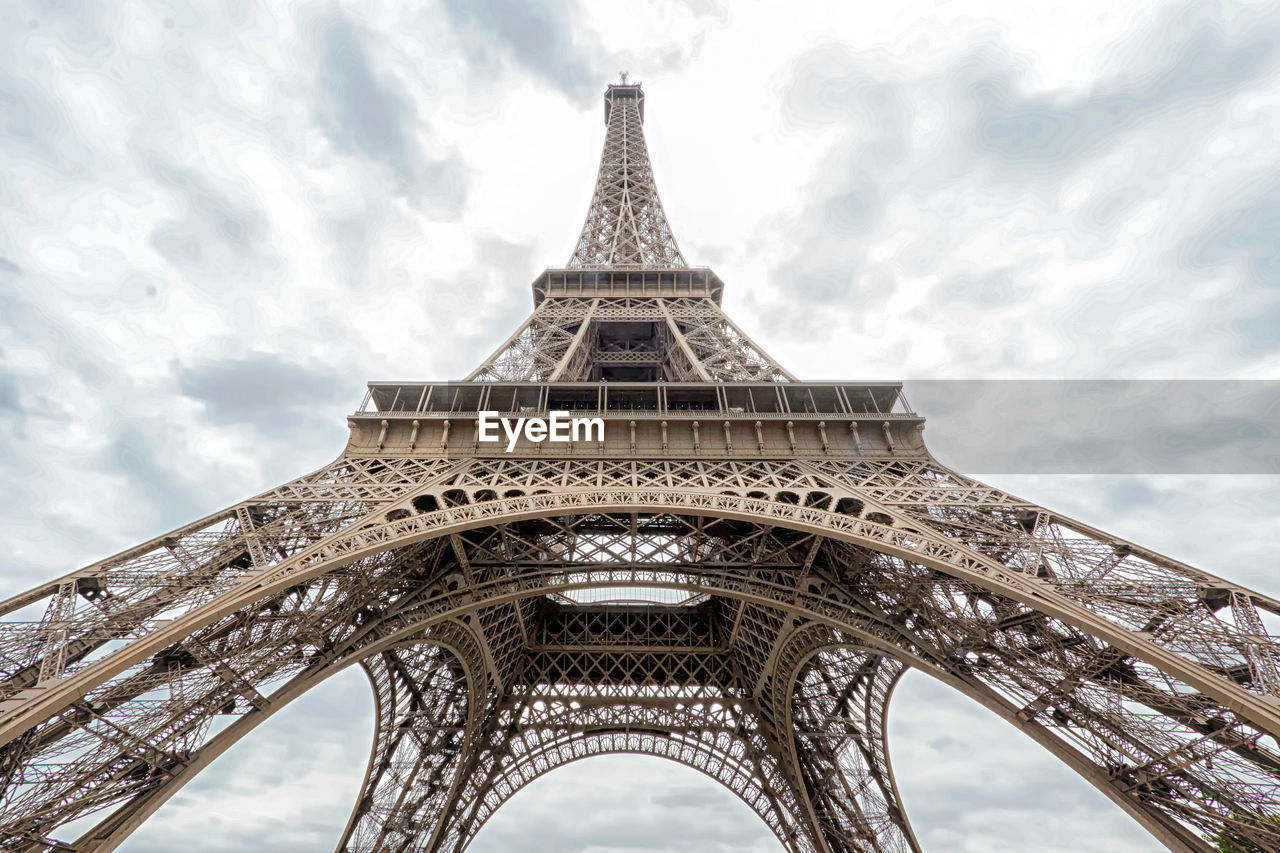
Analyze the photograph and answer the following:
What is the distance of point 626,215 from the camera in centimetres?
2814

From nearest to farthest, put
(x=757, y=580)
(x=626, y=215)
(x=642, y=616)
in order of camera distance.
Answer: (x=757, y=580), (x=642, y=616), (x=626, y=215)

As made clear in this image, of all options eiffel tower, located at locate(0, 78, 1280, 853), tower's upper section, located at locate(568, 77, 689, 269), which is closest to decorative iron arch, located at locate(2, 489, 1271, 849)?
eiffel tower, located at locate(0, 78, 1280, 853)

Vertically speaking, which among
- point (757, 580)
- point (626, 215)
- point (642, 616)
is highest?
point (626, 215)

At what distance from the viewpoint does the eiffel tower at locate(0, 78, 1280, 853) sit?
891cm

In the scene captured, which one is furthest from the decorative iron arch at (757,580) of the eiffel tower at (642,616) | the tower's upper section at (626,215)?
the tower's upper section at (626,215)

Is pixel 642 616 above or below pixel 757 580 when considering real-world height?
above

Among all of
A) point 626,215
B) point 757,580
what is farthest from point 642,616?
point 626,215

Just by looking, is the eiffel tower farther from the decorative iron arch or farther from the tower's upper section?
the tower's upper section

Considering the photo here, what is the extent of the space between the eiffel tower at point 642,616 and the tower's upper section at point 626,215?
268 cm

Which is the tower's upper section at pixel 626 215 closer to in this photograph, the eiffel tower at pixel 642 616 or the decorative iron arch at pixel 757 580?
the eiffel tower at pixel 642 616

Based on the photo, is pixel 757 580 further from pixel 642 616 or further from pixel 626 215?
pixel 626 215

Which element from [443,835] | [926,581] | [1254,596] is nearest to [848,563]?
[926,581]

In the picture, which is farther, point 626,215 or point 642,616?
point 626,215

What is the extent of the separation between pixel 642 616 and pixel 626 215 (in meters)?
18.7
